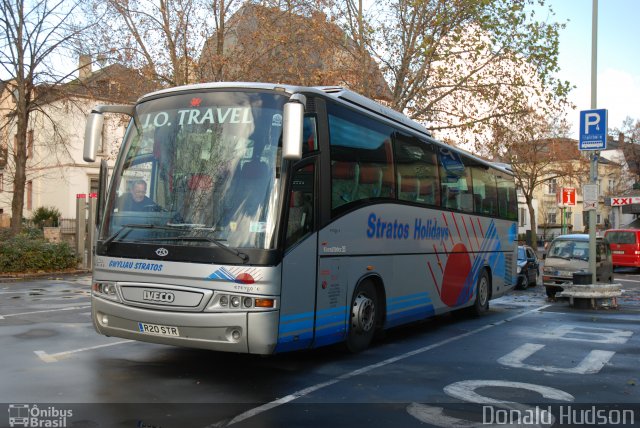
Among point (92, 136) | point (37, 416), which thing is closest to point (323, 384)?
point (37, 416)

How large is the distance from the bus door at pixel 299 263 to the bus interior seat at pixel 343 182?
0.48 metres

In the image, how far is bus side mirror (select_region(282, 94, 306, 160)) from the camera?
6.39 m

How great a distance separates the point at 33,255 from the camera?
23094 millimetres

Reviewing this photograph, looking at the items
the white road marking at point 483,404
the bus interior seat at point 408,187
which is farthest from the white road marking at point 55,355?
the bus interior seat at point 408,187

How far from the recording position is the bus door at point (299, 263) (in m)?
6.87

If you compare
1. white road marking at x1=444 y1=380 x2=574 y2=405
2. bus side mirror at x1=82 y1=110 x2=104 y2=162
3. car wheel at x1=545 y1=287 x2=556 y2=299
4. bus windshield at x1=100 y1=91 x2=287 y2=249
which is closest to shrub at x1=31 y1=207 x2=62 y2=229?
car wheel at x1=545 y1=287 x2=556 y2=299

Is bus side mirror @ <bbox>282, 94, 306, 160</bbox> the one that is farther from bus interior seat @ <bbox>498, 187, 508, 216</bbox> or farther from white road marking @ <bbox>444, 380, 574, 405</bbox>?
bus interior seat @ <bbox>498, 187, 508, 216</bbox>

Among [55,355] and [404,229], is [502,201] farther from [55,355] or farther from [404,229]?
[55,355]

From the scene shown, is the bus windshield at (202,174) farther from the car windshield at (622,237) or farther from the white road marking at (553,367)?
the car windshield at (622,237)

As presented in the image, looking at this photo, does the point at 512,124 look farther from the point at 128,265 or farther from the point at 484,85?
the point at 128,265

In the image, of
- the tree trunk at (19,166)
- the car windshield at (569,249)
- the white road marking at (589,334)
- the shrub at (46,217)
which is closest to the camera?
the white road marking at (589,334)

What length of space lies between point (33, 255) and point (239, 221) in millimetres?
18894

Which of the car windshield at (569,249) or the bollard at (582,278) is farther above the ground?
the car windshield at (569,249)

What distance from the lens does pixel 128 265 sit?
7.04m
